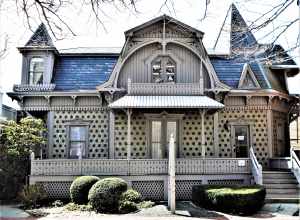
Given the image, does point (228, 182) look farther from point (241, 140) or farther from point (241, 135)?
point (241, 135)

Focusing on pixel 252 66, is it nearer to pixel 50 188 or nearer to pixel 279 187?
pixel 279 187

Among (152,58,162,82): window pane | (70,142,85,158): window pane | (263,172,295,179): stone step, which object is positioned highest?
(152,58,162,82): window pane

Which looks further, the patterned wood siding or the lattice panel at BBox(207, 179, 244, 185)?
the patterned wood siding

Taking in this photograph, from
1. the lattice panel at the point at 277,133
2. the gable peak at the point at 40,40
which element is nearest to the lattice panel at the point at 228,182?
the lattice panel at the point at 277,133

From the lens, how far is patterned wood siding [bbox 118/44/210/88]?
21.1 meters

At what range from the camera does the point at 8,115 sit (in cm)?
2600

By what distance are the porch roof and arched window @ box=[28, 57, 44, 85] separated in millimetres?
4869

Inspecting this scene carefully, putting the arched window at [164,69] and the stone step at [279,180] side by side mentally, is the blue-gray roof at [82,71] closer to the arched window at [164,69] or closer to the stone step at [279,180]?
the arched window at [164,69]

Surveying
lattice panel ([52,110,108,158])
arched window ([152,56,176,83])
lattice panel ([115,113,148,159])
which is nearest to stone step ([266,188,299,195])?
lattice panel ([115,113,148,159])

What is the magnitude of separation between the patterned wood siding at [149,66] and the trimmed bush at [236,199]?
22.8 ft

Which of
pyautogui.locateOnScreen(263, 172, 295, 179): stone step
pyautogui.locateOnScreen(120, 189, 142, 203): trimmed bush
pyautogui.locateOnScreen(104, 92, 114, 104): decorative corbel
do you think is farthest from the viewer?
pyautogui.locateOnScreen(104, 92, 114, 104): decorative corbel

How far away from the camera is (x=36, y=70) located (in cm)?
2180

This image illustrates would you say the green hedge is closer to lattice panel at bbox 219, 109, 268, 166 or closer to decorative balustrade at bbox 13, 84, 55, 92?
decorative balustrade at bbox 13, 84, 55, 92

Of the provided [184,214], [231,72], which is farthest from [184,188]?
[231,72]
